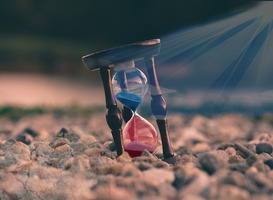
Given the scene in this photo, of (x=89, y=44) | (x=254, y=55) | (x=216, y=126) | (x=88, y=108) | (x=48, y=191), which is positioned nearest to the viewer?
(x=48, y=191)

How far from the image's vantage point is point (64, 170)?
10.7ft

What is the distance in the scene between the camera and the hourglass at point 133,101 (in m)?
3.47

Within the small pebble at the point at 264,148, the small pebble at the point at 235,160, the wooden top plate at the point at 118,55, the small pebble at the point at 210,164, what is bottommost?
the small pebble at the point at 264,148

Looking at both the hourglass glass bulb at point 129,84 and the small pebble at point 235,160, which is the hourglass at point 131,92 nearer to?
the hourglass glass bulb at point 129,84

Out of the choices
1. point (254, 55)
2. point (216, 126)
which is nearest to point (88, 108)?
point (216, 126)

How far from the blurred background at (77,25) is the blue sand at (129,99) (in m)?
9.53

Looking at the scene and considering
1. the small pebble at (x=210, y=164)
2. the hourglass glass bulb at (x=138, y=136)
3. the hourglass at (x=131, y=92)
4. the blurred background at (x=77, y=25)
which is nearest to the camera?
the small pebble at (x=210, y=164)

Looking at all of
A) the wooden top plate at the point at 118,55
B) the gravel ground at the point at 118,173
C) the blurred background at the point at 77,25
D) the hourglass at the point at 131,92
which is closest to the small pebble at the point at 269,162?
the gravel ground at the point at 118,173

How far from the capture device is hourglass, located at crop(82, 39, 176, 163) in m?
3.36

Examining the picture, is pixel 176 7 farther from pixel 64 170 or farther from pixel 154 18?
pixel 64 170

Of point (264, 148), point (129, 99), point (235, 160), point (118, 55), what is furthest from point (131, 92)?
point (264, 148)

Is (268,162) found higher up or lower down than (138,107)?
lower down

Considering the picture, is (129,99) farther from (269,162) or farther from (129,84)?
(269,162)

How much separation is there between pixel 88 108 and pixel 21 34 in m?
8.16
